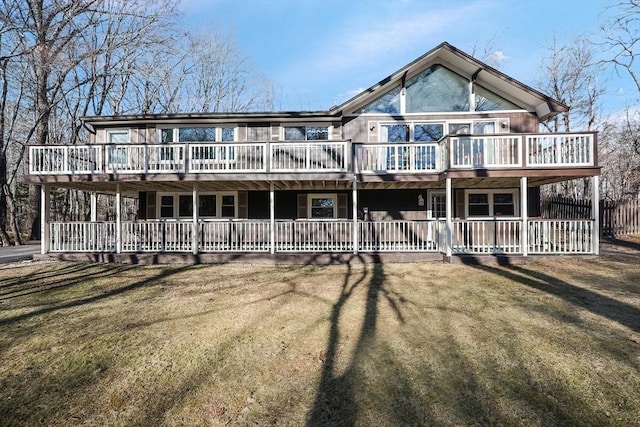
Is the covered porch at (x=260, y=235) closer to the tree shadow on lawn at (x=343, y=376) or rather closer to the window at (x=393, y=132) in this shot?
the window at (x=393, y=132)

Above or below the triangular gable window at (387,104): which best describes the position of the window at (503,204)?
below

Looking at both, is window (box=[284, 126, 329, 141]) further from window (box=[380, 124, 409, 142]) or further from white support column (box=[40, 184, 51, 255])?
white support column (box=[40, 184, 51, 255])

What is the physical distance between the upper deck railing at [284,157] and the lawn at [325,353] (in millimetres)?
4253

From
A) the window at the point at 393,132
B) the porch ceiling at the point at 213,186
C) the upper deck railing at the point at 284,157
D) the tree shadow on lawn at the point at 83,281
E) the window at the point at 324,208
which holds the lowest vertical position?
the tree shadow on lawn at the point at 83,281

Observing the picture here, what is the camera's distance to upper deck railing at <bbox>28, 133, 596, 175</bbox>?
1051 centimetres

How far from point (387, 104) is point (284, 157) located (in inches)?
205

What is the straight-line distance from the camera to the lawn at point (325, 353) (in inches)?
134

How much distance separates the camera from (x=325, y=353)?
457cm

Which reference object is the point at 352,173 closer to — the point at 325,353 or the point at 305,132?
the point at 305,132

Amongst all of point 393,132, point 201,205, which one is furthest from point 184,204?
point 393,132

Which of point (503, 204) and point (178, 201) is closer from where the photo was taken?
point (503, 204)

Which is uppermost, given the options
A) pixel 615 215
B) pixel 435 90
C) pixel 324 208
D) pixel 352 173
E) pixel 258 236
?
pixel 435 90

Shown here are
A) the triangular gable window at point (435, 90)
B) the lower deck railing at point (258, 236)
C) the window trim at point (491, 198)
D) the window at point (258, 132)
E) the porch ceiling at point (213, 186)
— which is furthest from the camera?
the window at point (258, 132)

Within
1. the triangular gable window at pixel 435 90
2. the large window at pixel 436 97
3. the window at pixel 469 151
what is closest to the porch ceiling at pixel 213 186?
the large window at pixel 436 97
